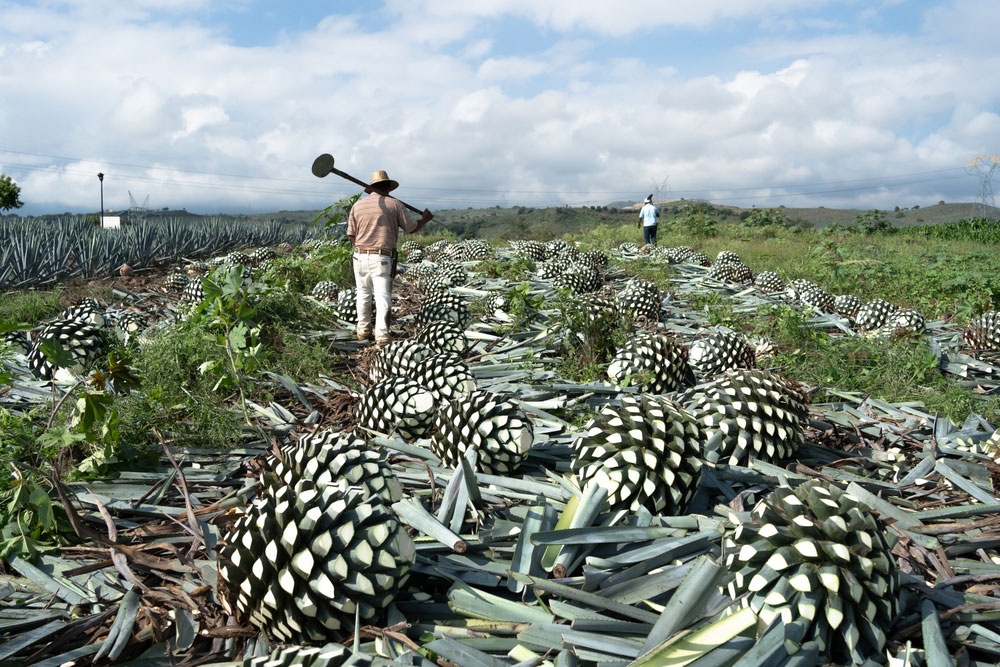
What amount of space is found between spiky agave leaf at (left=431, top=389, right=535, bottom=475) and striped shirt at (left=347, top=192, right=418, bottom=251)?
13.4 ft

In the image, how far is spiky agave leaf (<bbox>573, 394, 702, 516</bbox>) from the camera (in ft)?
8.87

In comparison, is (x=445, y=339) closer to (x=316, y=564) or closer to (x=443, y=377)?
(x=443, y=377)

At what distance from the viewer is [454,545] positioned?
2.41 m

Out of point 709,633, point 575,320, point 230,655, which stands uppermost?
point 575,320

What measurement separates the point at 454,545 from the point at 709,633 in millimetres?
991

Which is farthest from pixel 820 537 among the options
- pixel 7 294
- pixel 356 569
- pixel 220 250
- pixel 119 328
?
pixel 220 250

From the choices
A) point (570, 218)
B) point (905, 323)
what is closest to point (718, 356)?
point (905, 323)

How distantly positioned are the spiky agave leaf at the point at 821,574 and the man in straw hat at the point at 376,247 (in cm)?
498

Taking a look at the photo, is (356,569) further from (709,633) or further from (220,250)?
(220,250)

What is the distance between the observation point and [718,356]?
5004 millimetres

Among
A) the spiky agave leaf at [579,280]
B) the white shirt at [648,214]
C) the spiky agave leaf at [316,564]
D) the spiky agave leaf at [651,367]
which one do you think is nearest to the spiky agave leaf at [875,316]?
the spiky agave leaf at [579,280]

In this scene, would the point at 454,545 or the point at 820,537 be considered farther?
the point at 454,545

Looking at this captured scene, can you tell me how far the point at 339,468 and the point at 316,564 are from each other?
658 mm

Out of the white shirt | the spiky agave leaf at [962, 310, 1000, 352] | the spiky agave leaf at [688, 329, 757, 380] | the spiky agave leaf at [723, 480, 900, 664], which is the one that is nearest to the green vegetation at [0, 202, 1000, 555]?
the spiky agave leaf at [688, 329, 757, 380]
